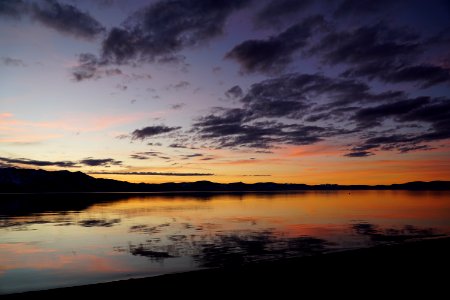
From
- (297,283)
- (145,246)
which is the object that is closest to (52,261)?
(145,246)

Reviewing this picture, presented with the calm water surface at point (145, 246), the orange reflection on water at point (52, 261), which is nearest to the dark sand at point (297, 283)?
the calm water surface at point (145, 246)

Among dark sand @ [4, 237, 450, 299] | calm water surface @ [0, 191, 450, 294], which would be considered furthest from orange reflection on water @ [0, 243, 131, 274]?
dark sand @ [4, 237, 450, 299]

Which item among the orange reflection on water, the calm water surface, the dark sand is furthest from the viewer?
the orange reflection on water

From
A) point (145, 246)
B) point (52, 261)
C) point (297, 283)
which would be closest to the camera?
point (297, 283)

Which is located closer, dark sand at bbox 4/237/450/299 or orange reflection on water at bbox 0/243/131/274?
dark sand at bbox 4/237/450/299

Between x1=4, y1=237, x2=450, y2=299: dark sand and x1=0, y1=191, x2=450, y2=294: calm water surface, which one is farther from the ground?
x1=4, y1=237, x2=450, y2=299: dark sand

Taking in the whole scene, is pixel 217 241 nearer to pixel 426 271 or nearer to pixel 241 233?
pixel 241 233

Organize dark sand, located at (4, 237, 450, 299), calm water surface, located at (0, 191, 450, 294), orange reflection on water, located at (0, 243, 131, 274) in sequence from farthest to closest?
1. orange reflection on water, located at (0, 243, 131, 274)
2. calm water surface, located at (0, 191, 450, 294)
3. dark sand, located at (4, 237, 450, 299)

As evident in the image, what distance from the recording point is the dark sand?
12.1 meters

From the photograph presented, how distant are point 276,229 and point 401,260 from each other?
24.9m

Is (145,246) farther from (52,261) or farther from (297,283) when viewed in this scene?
(297,283)

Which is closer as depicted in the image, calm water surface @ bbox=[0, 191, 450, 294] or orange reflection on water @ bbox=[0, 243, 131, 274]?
calm water surface @ bbox=[0, 191, 450, 294]

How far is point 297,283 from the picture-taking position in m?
13.4

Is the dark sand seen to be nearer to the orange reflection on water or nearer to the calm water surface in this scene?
the calm water surface
